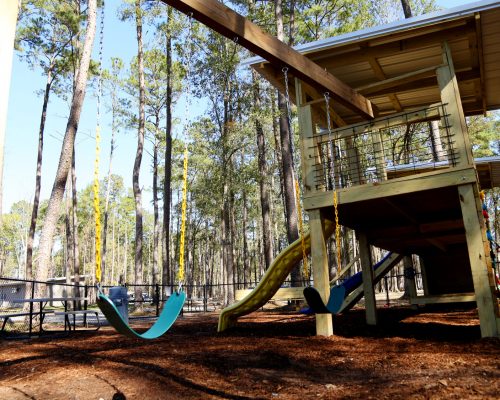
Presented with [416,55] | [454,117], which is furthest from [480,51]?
[454,117]

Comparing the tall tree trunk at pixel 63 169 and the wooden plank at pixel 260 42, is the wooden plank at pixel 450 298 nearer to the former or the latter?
the wooden plank at pixel 260 42

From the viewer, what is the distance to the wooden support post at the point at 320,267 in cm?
677

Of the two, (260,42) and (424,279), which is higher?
(260,42)

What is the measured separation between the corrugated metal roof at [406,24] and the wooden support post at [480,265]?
8.92ft

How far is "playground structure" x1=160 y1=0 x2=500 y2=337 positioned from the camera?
566cm

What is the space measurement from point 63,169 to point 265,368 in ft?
31.3

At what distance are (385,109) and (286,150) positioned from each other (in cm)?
523

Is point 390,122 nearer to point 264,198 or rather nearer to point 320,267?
point 320,267

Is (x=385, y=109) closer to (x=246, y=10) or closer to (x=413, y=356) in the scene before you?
(x=413, y=356)

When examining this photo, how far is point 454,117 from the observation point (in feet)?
20.4

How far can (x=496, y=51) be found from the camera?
289 inches

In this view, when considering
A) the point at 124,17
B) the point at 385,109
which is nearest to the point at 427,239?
the point at 385,109

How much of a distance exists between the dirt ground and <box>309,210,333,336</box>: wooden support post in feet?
0.87

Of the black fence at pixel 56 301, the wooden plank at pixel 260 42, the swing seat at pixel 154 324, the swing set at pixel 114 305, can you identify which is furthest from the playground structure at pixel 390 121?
the black fence at pixel 56 301
